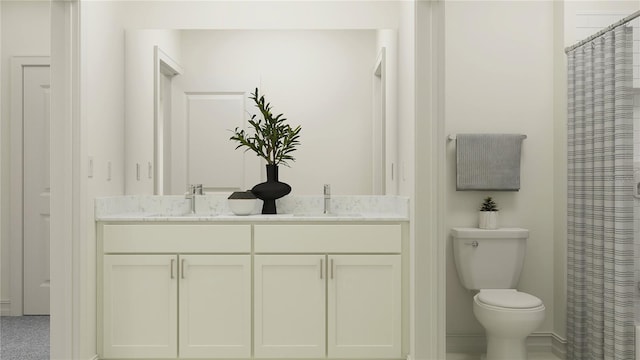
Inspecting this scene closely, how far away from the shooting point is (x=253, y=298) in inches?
108

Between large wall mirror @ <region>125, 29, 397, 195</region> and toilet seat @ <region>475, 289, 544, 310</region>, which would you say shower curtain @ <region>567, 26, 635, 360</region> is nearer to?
toilet seat @ <region>475, 289, 544, 310</region>

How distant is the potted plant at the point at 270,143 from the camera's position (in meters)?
3.06

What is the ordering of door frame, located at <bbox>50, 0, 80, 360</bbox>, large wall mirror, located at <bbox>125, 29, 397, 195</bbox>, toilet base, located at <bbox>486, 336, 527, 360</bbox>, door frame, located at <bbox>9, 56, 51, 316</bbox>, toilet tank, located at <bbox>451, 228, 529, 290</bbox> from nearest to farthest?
1. door frame, located at <bbox>50, 0, 80, 360</bbox>
2. toilet base, located at <bbox>486, 336, 527, 360</bbox>
3. toilet tank, located at <bbox>451, 228, 529, 290</bbox>
4. large wall mirror, located at <bbox>125, 29, 397, 195</bbox>
5. door frame, located at <bbox>9, 56, 51, 316</bbox>

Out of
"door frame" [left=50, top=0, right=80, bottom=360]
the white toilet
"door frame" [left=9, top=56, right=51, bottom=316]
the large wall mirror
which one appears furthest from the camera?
"door frame" [left=9, top=56, right=51, bottom=316]

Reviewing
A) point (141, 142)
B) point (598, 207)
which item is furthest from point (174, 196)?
point (598, 207)

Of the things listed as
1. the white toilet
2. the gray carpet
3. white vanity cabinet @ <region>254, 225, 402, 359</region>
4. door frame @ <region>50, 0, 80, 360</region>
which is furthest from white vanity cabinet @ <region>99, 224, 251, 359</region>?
the white toilet

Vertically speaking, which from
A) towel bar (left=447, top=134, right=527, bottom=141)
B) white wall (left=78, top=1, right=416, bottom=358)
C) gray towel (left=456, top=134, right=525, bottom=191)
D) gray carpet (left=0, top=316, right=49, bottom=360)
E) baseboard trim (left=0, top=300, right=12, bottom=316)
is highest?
white wall (left=78, top=1, right=416, bottom=358)

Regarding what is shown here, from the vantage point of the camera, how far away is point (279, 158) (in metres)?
3.15

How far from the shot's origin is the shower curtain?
2426 millimetres

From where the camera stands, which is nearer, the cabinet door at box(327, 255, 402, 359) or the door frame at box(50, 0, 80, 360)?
the door frame at box(50, 0, 80, 360)

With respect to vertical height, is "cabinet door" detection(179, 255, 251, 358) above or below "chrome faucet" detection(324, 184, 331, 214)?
below

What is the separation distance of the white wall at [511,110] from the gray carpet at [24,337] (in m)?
2.62

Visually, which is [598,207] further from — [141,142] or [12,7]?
[12,7]

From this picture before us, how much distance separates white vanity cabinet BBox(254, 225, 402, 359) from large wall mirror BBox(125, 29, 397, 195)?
59cm
